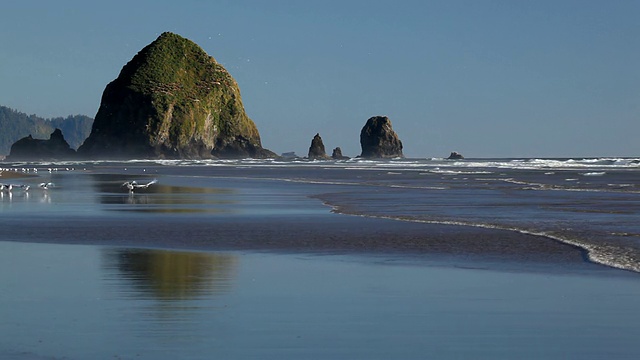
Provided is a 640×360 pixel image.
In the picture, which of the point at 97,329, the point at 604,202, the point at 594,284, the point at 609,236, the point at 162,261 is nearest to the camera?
the point at 97,329

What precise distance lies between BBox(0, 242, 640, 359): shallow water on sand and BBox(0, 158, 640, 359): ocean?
0.09 feet

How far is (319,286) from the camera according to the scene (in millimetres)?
13477

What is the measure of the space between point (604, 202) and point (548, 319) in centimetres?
2492

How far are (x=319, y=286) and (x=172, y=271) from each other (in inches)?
105

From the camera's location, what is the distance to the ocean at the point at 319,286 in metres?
9.64

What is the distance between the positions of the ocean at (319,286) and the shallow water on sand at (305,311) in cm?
3

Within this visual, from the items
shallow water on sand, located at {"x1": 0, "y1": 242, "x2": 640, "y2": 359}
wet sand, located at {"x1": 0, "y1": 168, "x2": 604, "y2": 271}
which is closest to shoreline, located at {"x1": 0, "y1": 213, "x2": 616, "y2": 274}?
wet sand, located at {"x1": 0, "y1": 168, "x2": 604, "y2": 271}

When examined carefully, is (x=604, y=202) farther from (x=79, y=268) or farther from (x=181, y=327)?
(x=181, y=327)

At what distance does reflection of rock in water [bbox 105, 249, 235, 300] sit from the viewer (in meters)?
12.8

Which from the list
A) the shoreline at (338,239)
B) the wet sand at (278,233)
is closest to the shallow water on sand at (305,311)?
the shoreline at (338,239)

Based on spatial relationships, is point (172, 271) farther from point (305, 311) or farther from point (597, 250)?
point (597, 250)

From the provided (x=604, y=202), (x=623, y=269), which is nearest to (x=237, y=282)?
(x=623, y=269)

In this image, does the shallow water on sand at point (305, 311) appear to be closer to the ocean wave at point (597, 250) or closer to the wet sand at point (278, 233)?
the ocean wave at point (597, 250)

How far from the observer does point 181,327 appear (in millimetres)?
10266
